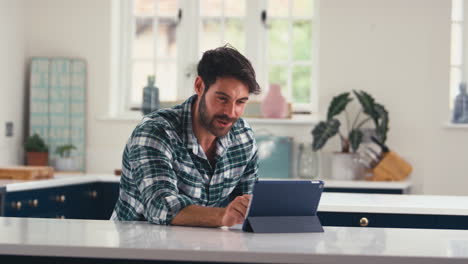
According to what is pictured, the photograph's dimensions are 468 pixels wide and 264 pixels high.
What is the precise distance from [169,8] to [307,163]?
1.76 m

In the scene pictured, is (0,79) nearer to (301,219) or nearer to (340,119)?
(340,119)

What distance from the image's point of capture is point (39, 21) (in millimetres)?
6652

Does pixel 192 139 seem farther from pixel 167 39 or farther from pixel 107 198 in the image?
pixel 167 39

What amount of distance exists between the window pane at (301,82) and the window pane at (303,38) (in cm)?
11

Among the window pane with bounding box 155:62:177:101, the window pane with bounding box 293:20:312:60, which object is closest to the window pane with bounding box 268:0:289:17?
the window pane with bounding box 293:20:312:60

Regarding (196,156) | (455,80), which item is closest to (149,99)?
(455,80)

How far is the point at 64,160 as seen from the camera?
21.1 feet

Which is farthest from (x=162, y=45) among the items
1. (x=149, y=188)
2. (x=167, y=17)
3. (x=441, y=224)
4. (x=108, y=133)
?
(x=149, y=188)

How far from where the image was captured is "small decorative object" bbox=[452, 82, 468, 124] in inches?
245

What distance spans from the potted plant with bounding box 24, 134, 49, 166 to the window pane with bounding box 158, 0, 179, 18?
4.76ft

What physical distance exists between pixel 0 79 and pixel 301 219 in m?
3.97

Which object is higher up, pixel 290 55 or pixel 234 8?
pixel 234 8

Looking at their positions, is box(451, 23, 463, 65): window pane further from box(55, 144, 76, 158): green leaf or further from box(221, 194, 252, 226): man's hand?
box(221, 194, 252, 226): man's hand

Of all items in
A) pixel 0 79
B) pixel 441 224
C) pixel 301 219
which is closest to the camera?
pixel 301 219
